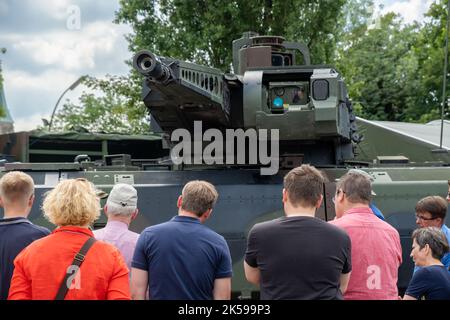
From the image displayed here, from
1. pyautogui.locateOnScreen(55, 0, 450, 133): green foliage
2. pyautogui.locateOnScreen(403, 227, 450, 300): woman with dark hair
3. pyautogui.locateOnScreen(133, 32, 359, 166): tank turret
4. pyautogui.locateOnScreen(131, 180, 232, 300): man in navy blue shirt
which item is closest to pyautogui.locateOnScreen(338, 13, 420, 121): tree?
pyautogui.locateOnScreen(55, 0, 450, 133): green foliage

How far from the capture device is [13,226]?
188 inches

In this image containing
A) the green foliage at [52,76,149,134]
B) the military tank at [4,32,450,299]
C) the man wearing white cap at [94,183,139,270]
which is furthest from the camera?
the green foliage at [52,76,149,134]

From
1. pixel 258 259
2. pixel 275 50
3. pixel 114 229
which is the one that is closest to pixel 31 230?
pixel 114 229

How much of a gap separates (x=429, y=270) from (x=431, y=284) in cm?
10

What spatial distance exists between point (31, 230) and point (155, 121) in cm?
395

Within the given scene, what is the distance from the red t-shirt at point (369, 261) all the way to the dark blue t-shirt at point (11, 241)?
198cm

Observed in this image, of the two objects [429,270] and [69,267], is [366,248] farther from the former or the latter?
[69,267]

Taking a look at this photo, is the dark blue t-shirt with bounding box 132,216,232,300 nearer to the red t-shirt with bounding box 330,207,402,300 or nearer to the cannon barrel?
the red t-shirt with bounding box 330,207,402,300

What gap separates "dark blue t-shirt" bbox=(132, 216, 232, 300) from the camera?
462 centimetres

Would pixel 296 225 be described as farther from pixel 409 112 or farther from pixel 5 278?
pixel 409 112

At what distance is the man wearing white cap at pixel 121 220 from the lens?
5.27 metres

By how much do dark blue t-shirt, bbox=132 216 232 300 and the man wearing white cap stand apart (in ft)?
1.85

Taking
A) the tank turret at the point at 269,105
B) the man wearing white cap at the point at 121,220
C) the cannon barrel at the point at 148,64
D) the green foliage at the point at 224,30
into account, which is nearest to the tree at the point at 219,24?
the green foliage at the point at 224,30

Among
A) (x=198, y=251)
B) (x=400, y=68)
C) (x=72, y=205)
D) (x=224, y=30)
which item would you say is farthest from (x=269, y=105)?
(x=400, y=68)
